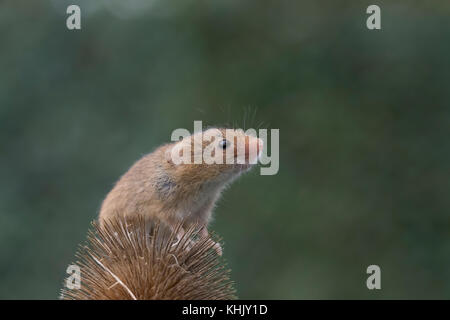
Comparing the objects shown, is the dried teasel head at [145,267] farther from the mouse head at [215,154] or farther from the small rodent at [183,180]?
the mouse head at [215,154]

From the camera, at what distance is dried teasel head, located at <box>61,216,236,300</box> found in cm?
277

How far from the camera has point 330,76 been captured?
1048 cm

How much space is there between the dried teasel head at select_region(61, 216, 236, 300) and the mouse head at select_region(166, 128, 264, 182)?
984 mm

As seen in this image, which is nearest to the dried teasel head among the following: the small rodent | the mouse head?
the small rodent

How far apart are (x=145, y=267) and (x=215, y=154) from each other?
145 cm

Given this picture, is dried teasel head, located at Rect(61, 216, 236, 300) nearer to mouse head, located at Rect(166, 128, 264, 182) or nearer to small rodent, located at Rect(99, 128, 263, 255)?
small rodent, located at Rect(99, 128, 263, 255)

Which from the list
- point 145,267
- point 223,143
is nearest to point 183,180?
point 223,143

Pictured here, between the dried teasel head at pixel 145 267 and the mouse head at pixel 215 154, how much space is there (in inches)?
38.7

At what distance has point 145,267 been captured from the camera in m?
2.81

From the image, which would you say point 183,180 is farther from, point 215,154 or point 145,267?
point 145,267

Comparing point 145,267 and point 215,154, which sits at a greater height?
point 215,154
